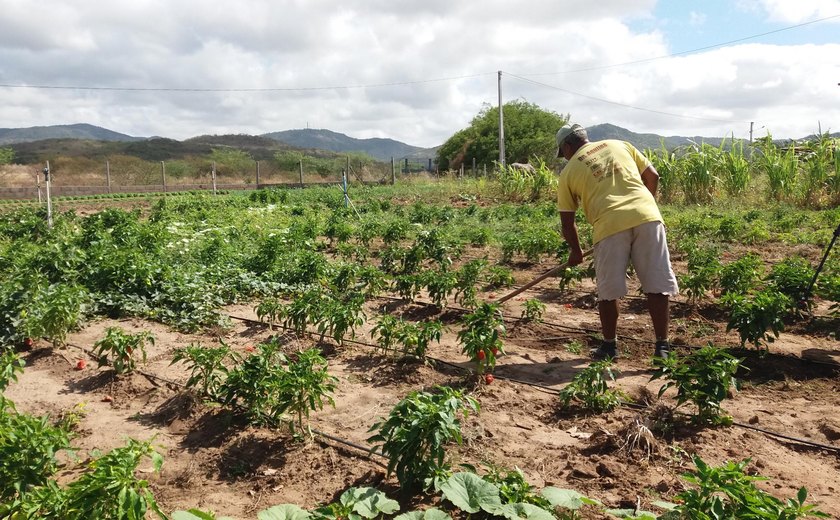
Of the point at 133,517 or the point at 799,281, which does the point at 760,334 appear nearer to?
the point at 799,281

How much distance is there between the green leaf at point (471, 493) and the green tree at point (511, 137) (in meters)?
38.9

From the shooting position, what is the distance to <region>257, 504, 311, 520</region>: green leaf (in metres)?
2.56

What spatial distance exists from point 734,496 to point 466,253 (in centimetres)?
782

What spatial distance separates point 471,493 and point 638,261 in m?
2.61

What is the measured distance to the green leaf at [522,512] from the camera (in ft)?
8.30

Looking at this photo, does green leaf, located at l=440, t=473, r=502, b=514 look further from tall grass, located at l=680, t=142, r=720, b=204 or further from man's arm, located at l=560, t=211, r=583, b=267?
tall grass, located at l=680, t=142, r=720, b=204

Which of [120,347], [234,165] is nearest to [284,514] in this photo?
[120,347]

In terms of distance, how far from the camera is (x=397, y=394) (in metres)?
4.38

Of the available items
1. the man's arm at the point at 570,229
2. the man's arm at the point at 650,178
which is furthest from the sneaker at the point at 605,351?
the man's arm at the point at 650,178

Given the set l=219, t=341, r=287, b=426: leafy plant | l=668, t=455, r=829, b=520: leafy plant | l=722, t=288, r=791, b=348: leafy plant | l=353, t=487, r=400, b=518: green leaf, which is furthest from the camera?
l=722, t=288, r=791, b=348: leafy plant

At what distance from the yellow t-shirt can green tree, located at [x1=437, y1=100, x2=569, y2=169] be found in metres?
36.5

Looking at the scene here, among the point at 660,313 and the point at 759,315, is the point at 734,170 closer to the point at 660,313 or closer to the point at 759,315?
the point at 759,315

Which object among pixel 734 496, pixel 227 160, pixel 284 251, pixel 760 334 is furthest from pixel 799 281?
pixel 227 160

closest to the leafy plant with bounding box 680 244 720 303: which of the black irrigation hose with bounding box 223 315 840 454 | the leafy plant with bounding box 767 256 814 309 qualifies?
the leafy plant with bounding box 767 256 814 309
